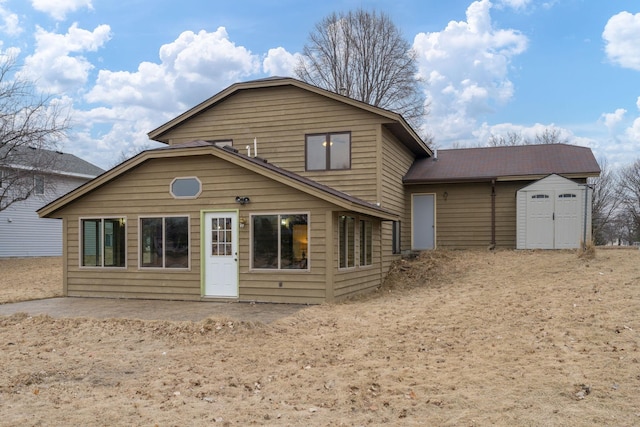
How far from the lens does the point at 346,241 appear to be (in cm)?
1205

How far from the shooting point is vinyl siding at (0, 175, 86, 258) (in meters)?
24.8

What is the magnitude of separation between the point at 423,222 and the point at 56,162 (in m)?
19.1

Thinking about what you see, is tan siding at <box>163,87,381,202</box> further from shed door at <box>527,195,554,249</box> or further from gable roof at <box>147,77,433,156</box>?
shed door at <box>527,195,554,249</box>

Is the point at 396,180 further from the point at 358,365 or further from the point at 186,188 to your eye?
the point at 358,365

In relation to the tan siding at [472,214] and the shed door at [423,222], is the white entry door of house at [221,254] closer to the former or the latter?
the shed door at [423,222]

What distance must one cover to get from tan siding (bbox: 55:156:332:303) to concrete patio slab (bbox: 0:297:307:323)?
1.45 ft

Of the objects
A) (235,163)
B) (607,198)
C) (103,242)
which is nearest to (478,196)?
(235,163)

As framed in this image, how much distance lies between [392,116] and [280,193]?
430 cm

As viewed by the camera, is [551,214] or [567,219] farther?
[551,214]

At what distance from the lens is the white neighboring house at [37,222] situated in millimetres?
24734

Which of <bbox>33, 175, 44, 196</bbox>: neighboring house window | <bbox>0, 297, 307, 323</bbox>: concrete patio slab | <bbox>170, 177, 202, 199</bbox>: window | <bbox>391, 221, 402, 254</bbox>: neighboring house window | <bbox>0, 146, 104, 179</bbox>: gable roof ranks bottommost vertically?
<bbox>0, 297, 307, 323</bbox>: concrete patio slab

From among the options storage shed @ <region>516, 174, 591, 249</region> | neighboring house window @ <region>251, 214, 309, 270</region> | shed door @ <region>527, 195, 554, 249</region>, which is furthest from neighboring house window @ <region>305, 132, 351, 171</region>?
shed door @ <region>527, 195, 554, 249</region>

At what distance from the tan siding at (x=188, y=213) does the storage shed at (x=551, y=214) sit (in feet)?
28.0

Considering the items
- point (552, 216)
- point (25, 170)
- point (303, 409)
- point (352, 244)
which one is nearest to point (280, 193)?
point (352, 244)
